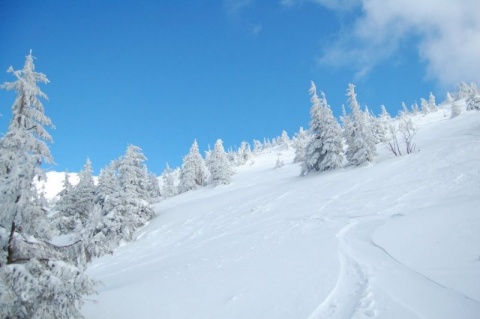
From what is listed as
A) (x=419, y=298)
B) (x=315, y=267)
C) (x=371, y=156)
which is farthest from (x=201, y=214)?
(x=419, y=298)

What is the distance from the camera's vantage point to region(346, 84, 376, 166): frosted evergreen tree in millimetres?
36156

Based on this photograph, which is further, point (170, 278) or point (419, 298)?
point (170, 278)

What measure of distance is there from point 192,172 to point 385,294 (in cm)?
5857

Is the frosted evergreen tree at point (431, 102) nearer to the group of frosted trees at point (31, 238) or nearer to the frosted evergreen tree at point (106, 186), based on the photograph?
the frosted evergreen tree at point (106, 186)

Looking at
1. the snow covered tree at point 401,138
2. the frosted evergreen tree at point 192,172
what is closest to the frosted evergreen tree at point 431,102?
the snow covered tree at point 401,138

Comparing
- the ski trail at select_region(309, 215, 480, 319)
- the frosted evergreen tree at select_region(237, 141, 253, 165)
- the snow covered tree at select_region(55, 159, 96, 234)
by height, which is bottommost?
the ski trail at select_region(309, 215, 480, 319)

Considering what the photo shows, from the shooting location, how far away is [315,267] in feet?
32.9

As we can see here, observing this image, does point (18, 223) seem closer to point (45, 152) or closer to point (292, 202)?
point (45, 152)

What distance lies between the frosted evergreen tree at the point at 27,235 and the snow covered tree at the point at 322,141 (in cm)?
3498

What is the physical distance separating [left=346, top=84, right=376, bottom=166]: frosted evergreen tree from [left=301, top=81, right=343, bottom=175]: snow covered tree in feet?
5.43

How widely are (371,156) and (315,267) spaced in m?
29.5

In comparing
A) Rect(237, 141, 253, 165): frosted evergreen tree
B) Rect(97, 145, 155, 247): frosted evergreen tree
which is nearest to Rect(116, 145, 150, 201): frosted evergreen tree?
Rect(97, 145, 155, 247): frosted evergreen tree

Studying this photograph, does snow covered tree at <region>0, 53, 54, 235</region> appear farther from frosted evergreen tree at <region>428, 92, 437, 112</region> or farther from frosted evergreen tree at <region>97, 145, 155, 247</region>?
frosted evergreen tree at <region>428, 92, 437, 112</region>

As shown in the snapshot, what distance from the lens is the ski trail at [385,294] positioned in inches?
245
